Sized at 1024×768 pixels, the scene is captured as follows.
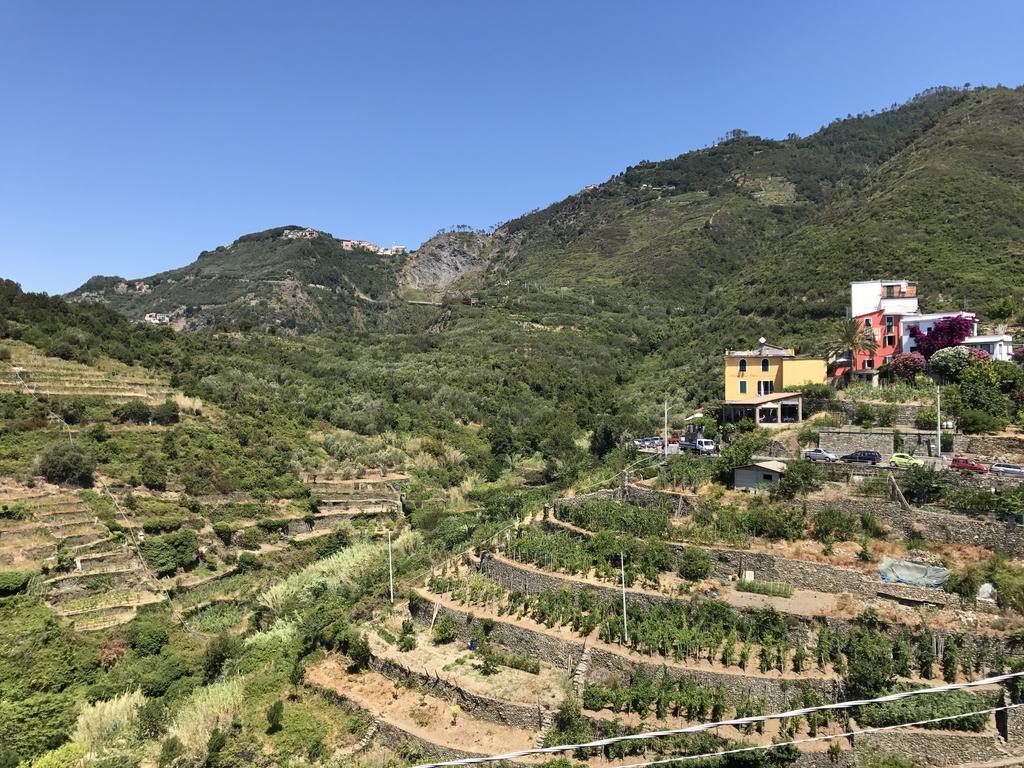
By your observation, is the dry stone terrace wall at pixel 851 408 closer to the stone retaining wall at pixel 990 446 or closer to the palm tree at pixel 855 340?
the stone retaining wall at pixel 990 446

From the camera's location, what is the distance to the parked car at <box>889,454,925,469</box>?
1960 centimetres

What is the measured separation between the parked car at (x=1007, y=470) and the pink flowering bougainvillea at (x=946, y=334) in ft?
33.2

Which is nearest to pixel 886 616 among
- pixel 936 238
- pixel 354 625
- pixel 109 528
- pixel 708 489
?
pixel 708 489

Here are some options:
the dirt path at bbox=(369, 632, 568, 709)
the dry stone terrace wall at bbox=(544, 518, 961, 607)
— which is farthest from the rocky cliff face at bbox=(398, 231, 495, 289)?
the dry stone terrace wall at bbox=(544, 518, 961, 607)

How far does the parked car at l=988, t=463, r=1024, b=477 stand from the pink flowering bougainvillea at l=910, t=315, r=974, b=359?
399 inches

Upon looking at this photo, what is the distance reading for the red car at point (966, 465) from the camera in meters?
18.7

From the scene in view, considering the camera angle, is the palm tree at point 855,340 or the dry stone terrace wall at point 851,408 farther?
the palm tree at point 855,340

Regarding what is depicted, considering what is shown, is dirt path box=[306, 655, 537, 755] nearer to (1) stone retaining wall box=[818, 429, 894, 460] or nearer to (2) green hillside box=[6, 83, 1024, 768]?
(2) green hillside box=[6, 83, 1024, 768]

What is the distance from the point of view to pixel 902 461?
67.3ft

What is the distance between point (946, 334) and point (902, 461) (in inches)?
430

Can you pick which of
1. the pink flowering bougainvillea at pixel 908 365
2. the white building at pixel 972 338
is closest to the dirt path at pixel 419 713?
the pink flowering bougainvillea at pixel 908 365

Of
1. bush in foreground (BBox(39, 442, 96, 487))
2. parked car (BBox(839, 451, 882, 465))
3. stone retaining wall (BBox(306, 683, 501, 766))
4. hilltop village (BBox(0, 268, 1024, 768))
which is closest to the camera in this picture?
hilltop village (BBox(0, 268, 1024, 768))

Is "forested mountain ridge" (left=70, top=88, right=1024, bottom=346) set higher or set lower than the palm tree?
higher

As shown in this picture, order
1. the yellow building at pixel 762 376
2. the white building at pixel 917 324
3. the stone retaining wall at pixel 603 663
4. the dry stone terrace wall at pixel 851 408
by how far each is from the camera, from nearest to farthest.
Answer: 1. the stone retaining wall at pixel 603 663
2. the dry stone terrace wall at pixel 851 408
3. the white building at pixel 917 324
4. the yellow building at pixel 762 376
